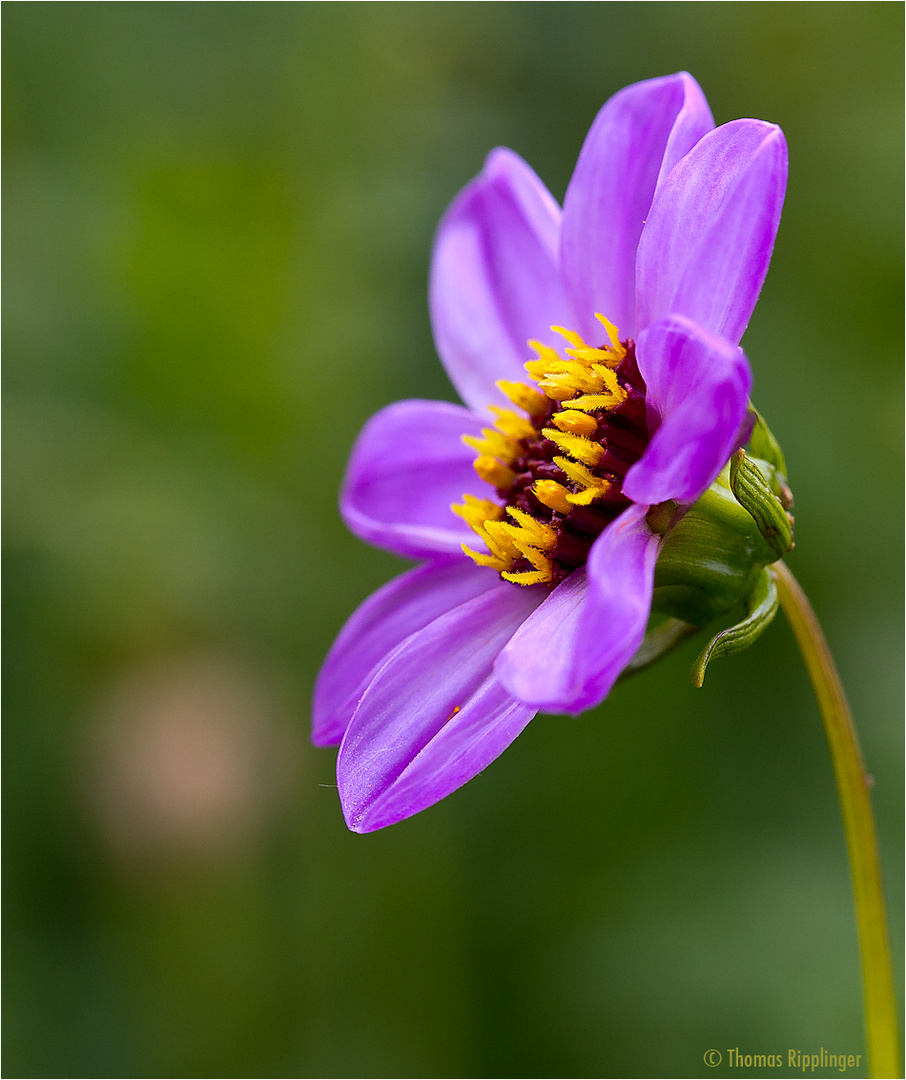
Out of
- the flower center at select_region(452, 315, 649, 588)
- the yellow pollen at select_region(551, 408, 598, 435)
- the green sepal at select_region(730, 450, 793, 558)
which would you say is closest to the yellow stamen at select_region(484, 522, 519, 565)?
the flower center at select_region(452, 315, 649, 588)

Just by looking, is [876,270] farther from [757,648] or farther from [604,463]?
[604,463]

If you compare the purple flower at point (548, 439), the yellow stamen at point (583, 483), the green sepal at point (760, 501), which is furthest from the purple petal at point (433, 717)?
the green sepal at point (760, 501)

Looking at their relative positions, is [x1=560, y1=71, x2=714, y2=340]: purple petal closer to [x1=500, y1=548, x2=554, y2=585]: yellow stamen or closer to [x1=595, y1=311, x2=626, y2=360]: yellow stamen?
[x1=595, y1=311, x2=626, y2=360]: yellow stamen

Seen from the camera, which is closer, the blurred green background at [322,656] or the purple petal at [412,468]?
the purple petal at [412,468]

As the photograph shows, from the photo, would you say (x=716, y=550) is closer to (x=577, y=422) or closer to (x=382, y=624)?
(x=577, y=422)

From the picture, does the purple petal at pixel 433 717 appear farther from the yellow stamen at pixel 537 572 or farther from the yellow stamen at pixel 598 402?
the yellow stamen at pixel 598 402
